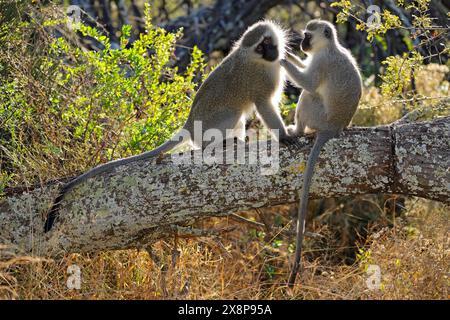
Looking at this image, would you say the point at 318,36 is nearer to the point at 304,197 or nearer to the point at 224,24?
the point at 304,197

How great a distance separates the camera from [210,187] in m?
4.62

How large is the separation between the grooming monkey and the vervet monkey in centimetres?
25

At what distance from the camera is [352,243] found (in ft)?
24.9

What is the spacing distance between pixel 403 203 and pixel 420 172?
3.16 m

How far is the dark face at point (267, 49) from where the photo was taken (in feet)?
18.1

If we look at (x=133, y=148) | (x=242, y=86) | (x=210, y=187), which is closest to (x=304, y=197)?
(x=210, y=187)

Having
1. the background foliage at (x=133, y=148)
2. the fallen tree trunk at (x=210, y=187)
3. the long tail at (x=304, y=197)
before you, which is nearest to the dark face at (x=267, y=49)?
the background foliage at (x=133, y=148)

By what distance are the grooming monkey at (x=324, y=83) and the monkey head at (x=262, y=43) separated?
0.76 ft

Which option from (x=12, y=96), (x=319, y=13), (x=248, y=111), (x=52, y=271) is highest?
(x=319, y=13)

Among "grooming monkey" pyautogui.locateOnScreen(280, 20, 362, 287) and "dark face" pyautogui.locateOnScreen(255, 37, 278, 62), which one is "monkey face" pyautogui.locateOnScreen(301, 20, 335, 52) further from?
"dark face" pyautogui.locateOnScreen(255, 37, 278, 62)

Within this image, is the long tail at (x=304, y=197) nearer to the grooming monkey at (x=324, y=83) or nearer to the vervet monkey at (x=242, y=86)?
the grooming monkey at (x=324, y=83)

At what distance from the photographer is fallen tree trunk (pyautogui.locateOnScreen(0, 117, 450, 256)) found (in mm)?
4512
